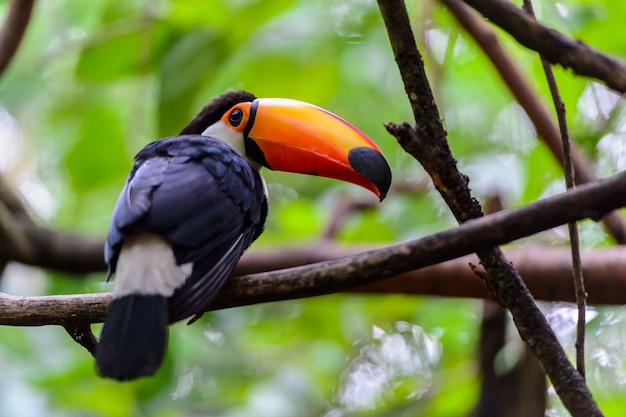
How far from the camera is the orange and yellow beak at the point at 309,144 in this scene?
6.81 feet

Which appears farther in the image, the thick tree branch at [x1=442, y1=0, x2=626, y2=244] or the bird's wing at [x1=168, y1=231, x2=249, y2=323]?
the thick tree branch at [x1=442, y1=0, x2=626, y2=244]

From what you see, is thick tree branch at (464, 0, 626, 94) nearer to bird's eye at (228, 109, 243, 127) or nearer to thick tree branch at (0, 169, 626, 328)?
thick tree branch at (0, 169, 626, 328)

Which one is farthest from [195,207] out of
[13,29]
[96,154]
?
[96,154]

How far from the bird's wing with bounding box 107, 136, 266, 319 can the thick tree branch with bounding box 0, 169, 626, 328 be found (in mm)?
98

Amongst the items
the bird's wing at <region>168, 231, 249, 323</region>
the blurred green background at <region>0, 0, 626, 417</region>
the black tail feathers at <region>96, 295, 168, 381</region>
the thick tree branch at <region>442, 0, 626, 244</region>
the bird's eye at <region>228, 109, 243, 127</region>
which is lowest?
the blurred green background at <region>0, 0, 626, 417</region>

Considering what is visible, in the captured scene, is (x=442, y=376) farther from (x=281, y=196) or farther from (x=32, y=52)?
(x=32, y=52)

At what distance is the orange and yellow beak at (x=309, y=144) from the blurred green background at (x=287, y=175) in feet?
2.30

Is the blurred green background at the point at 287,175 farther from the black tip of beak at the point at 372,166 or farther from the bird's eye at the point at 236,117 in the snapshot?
the black tip of beak at the point at 372,166

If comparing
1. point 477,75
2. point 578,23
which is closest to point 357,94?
point 477,75

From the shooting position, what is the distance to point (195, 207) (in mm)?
1927

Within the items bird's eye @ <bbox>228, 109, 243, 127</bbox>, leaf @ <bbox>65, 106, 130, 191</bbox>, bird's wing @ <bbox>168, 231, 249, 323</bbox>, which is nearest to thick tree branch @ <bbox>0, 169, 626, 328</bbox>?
bird's wing @ <bbox>168, 231, 249, 323</bbox>

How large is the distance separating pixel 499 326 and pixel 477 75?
194 centimetres

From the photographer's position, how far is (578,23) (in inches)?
120

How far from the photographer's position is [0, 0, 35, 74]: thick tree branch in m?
3.06
